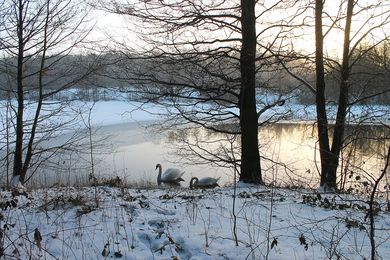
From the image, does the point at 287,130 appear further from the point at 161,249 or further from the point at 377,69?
the point at 161,249

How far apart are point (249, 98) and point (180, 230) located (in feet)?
19.9

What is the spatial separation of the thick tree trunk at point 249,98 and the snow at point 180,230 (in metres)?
4.13

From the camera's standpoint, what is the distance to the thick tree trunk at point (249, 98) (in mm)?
9859

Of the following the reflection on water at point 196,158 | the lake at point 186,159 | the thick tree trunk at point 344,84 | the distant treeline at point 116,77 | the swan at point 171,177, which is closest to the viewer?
the thick tree trunk at point 344,84

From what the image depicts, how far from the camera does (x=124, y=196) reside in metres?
6.34

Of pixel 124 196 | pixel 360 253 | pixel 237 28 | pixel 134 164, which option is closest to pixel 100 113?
pixel 134 164

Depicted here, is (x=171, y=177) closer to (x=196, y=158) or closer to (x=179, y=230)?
(x=196, y=158)

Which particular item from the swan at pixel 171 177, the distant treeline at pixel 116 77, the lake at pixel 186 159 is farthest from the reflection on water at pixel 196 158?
the distant treeline at pixel 116 77

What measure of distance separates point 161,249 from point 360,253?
73.3 inches

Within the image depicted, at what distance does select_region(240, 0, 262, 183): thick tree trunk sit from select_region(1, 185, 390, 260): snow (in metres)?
4.13

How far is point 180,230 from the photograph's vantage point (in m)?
4.56

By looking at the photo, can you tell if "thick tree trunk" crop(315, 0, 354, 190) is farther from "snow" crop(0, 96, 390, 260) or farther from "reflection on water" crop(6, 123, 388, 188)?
"snow" crop(0, 96, 390, 260)

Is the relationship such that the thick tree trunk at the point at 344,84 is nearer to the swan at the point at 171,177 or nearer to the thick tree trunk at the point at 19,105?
the swan at the point at 171,177

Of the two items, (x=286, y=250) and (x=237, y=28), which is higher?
(x=237, y=28)
